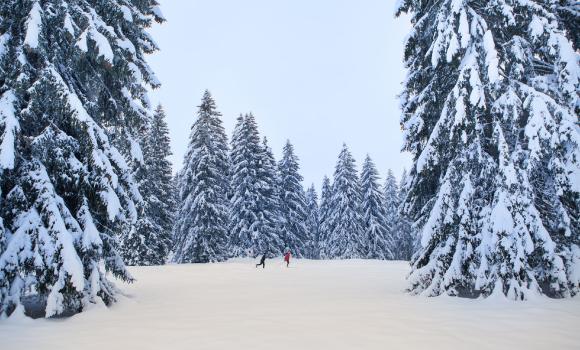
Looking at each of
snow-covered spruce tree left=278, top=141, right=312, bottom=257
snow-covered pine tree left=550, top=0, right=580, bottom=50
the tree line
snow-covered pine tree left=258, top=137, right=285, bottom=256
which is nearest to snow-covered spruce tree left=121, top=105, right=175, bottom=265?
the tree line

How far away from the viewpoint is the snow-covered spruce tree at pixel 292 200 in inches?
1873

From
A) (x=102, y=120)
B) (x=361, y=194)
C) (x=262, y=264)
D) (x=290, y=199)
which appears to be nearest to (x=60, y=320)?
(x=102, y=120)

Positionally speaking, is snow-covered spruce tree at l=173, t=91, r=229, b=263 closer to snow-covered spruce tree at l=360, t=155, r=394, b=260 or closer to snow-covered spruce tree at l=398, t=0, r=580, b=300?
snow-covered spruce tree at l=360, t=155, r=394, b=260

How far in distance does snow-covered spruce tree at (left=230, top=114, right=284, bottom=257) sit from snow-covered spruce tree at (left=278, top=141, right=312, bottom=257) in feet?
21.0

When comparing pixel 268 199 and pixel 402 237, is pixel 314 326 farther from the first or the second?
pixel 402 237

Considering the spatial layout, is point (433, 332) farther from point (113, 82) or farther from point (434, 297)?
point (113, 82)

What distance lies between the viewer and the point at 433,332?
7172 millimetres

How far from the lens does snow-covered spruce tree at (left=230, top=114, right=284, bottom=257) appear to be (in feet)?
123

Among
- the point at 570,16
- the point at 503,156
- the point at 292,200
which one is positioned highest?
the point at 570,16

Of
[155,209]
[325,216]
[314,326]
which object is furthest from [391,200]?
[314,326]

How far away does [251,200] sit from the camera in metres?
37.9

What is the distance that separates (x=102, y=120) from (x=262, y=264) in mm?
18729

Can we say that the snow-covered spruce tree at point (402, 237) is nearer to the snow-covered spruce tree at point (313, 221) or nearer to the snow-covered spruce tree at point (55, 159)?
the snow-covered spruce tree at point (313, 221)

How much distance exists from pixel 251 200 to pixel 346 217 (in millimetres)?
12452
